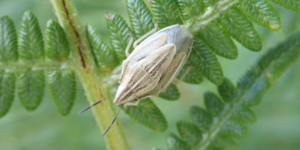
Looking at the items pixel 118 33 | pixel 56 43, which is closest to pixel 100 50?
pixel 118 33

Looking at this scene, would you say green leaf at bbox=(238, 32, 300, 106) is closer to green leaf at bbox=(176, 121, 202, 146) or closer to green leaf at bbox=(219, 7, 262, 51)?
green leaf at bbox=(219, 7, 262, 51)

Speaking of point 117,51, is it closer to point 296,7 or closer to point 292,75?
point 296,7

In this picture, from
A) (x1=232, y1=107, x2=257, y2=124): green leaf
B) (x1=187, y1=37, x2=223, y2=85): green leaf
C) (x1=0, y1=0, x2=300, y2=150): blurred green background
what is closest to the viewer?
(x1=187, y1=37, x2=223, y2=85): green leaf

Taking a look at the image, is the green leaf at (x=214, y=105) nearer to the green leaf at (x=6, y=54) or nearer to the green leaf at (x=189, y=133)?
the green leaf at (x=189, y=133)

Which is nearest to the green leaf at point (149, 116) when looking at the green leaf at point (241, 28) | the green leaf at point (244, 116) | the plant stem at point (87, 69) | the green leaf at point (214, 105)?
the plant stem at point (87, 69)

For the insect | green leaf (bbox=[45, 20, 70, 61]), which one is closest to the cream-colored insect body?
the insect

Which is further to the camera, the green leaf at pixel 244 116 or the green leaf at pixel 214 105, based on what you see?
the green leaf at pixel 214 105
